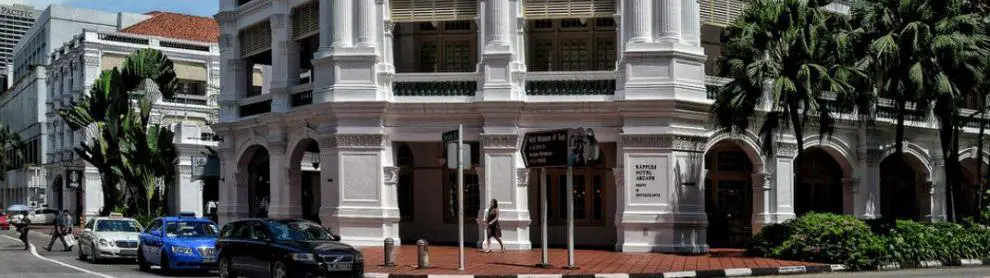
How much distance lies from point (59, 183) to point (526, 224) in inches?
1996

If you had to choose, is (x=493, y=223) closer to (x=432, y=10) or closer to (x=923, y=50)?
(x=432, y=10)

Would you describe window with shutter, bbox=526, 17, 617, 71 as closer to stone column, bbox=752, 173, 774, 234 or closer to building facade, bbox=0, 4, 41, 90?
stone column, bbox=752, 173, 774, 234

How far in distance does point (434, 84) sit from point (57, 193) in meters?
49.5

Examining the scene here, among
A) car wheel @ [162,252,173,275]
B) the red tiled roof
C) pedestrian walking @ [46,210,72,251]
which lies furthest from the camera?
the red tiled roof

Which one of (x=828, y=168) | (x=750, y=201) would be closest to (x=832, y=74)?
(x=750, y=201)

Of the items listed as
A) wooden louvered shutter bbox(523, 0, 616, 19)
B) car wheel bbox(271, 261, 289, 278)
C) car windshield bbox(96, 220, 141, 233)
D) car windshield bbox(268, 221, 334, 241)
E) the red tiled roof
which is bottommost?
car wheel bbox(271, 261, 289, 278)

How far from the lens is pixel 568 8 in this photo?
29.4 metres

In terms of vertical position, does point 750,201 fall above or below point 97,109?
below

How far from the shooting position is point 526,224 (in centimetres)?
2894

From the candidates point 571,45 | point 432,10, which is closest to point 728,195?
point 571,45

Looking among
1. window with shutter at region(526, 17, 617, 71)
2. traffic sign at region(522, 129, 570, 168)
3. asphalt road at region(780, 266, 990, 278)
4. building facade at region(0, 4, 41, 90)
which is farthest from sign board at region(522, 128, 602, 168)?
building facade at region(0, 4, 41, 90)

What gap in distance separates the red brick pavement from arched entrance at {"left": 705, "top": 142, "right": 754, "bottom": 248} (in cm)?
279

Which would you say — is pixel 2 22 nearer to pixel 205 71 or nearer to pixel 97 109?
pixel 205 71

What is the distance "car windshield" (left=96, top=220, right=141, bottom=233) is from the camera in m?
28.9
